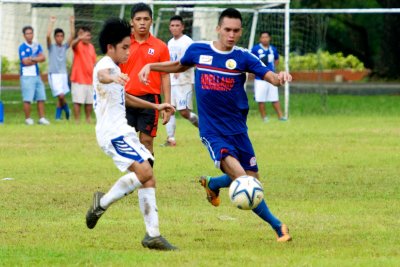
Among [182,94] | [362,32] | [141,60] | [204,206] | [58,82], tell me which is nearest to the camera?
[204,206]

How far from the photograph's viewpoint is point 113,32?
8.74m

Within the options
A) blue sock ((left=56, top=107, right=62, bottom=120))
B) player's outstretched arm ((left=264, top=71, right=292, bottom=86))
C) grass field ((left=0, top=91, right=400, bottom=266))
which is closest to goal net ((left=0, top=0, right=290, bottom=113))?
blue sock ((left=56, top=107, right=62, bottom=120))

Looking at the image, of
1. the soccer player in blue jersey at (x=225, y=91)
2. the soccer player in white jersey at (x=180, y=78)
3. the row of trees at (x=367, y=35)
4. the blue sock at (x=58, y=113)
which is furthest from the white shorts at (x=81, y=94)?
the row of trees at (x=367, y=35)

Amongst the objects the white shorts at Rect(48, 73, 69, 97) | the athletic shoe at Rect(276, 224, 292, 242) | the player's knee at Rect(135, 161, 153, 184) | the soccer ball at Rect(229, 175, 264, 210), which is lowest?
the white shorts at Rect(48, 73, 69, 97)

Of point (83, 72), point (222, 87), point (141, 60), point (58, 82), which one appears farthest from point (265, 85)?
point (222, 87)

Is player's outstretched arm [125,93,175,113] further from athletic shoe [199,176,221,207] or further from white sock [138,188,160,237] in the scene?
athletic shoe [199,176,221,207]

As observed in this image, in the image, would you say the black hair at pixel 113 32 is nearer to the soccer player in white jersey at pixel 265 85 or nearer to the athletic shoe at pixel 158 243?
the athletic shoe at pixel 158 243

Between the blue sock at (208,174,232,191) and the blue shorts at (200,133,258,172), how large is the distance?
0.40m

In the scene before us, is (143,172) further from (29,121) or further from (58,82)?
(58,82)

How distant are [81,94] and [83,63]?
682 millimetres

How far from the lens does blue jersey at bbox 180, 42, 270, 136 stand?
9562 mm

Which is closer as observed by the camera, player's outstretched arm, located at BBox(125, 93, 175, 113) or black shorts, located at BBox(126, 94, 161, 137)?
player's outstretched arm, located at BBox(125, 93, 175, 113)

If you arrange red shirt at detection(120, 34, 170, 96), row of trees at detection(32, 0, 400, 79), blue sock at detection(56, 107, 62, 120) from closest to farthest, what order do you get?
red shirt at detection(120, 34, 170, 96), blue sock at detection(56, 107, 62, 120), row of trees at detection(32, 0, 400, 79)

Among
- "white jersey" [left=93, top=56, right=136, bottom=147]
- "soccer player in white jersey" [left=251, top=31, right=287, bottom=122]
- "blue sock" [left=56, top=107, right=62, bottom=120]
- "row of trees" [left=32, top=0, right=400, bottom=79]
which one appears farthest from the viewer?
"row of trees" [left=32, top=0, right=400, bottom=79]
